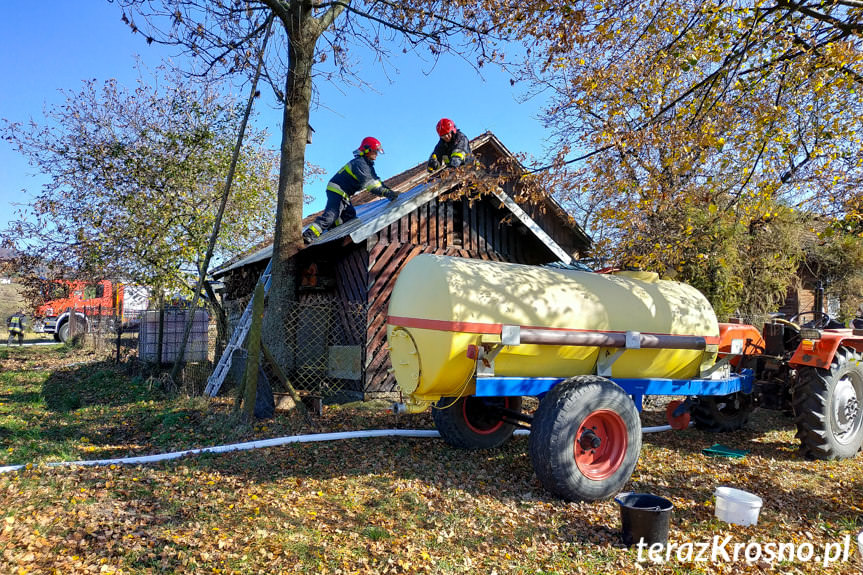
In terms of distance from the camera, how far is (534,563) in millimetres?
3838

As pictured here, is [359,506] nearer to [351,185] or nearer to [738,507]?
[738,507]

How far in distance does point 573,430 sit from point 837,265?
20.1 metres

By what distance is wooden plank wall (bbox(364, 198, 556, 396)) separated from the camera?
9.46 meters

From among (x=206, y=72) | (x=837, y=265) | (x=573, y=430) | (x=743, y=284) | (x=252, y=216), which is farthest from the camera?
(x=837, y=265)

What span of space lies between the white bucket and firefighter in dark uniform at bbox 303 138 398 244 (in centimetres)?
719

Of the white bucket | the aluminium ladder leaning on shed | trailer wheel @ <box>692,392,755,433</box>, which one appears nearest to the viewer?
the white bucket

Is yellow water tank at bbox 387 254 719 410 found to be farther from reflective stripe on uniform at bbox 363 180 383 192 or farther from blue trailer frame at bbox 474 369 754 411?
reflective stripe on uniform at bbox 363 180 383 192

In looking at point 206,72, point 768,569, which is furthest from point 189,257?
point 768,569

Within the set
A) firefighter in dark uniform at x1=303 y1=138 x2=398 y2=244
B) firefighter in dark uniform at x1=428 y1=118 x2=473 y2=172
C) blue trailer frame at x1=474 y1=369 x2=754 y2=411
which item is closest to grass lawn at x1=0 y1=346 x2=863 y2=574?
blue trailer frame at x1=474 y1=369 x2=754 y2=411

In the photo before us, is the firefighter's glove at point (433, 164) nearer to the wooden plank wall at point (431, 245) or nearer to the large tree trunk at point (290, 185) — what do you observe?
the wooden plank wall at point (431, 245)

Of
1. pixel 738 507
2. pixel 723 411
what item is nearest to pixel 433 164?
pixel 723 411

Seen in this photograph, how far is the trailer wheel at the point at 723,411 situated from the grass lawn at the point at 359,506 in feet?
0.88

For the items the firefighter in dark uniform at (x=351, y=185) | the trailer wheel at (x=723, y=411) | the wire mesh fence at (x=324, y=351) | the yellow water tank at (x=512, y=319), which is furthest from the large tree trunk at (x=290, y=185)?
the trailer wheel at (x=723, y=411)

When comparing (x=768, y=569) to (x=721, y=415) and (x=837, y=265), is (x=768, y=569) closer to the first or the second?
(x=721, y=415)
